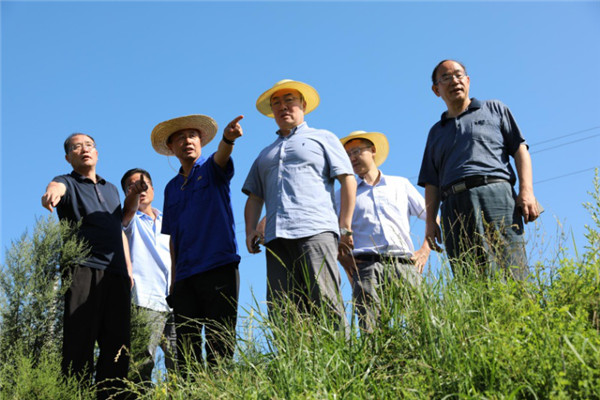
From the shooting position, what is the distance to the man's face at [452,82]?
5.14 metres

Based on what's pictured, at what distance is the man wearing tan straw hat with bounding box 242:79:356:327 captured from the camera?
4.66 m

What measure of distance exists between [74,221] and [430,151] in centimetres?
307

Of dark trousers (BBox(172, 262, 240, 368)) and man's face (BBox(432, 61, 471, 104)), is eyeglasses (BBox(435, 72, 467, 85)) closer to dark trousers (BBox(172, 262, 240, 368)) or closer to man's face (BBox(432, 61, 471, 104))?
man's face (BBox(432, 61, 471, 104))

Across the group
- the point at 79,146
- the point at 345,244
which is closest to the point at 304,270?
the point at 345,244

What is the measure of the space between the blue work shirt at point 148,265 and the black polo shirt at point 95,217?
0.82 metres

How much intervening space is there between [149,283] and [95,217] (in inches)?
51.7

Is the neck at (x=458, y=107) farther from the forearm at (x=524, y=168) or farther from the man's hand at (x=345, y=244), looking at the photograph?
the man's hand at (x=345, y=244)

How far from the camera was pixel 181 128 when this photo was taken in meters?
6.11

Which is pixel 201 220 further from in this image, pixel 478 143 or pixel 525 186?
pixel 525 186

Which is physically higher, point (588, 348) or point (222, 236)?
point (222, 236)

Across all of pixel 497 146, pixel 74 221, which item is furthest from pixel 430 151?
pixel 74 221

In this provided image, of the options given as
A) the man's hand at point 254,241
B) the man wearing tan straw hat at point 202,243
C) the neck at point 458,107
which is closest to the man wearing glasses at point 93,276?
the man wearing tan straw hat at point 202,243

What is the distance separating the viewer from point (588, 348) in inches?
120

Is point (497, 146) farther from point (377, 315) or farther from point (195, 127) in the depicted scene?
point (195, 127)
